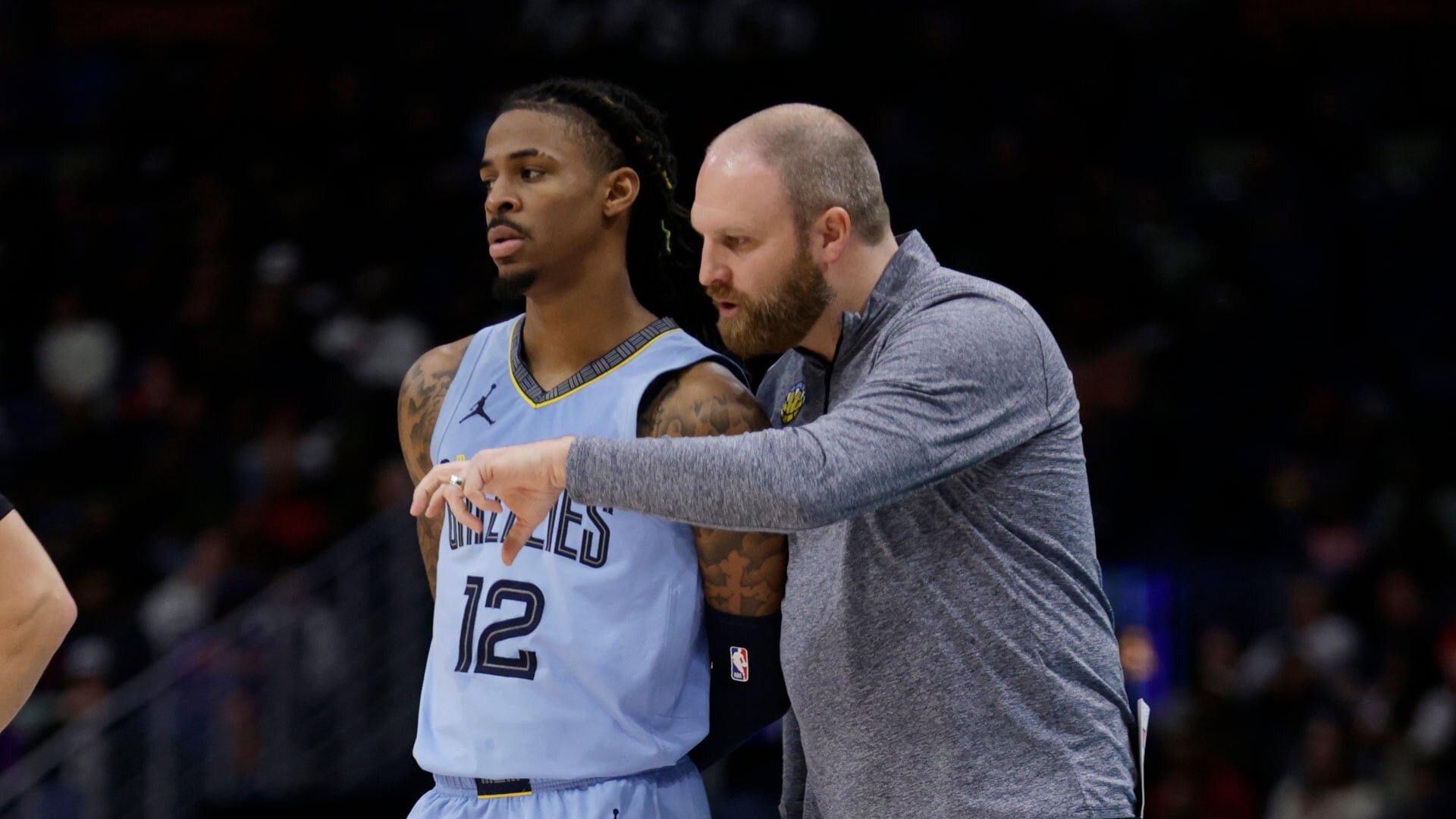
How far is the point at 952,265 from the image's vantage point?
8.91 metres

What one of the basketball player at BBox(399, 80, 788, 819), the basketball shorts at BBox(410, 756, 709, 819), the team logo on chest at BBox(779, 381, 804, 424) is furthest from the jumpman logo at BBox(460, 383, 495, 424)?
the basketball shorts at BBox(410, 756, 709, 819)

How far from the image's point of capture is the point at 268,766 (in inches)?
260

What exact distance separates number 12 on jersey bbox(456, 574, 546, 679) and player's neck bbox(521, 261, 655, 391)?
1.34ft

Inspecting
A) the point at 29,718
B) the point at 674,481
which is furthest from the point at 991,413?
the point at 29,718

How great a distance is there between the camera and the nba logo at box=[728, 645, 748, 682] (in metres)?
2.95

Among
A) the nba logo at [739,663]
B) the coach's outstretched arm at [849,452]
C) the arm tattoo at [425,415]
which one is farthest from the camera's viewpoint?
the arm tattoo at [425,415]

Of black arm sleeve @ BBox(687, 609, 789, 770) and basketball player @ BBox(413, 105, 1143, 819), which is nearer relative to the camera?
basketball player @ BBox(413, 105, 1143, 819)

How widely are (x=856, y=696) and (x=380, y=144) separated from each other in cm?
811

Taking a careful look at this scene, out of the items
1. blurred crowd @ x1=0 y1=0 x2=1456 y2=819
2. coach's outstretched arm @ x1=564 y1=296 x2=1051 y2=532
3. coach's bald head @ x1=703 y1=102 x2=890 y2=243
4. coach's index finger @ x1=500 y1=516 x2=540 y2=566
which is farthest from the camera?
blurred crowd @ x1=0 y1=0 x2=1456 y2=819

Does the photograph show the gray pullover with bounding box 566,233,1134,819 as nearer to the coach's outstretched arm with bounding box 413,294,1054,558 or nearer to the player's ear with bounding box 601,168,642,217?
the coach's outstretched arm with bounding box 413,294,1054,558

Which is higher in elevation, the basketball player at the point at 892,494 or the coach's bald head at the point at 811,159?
the coach's bald head at the point at 811,159

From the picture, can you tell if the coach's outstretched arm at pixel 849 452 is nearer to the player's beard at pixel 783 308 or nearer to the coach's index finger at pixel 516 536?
the coach's index finger at pixel 516 536

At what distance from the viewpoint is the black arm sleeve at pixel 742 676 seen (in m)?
2.93

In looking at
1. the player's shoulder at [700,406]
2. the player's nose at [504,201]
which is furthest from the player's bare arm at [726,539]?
the player's nose at [504,201]
